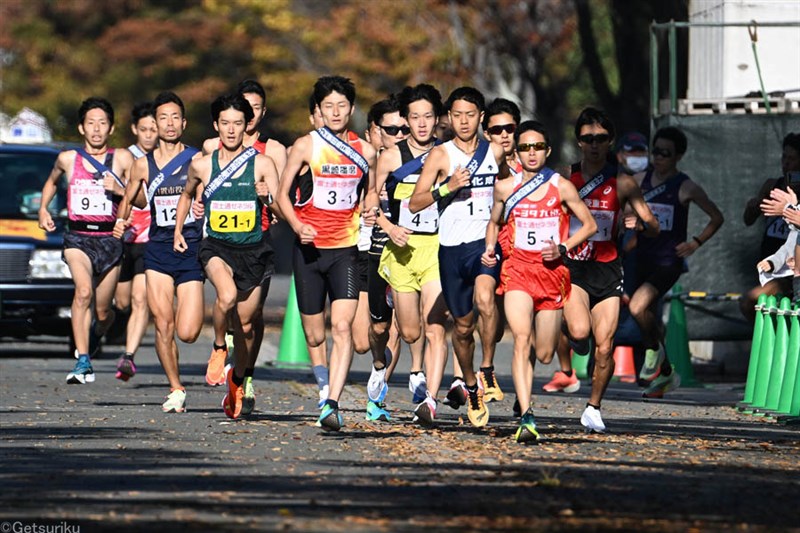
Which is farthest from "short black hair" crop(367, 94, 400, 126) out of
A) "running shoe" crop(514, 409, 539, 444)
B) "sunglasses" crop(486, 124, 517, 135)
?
"running shoe" crop(514, 409, 539, 444)

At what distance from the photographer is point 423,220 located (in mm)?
13320

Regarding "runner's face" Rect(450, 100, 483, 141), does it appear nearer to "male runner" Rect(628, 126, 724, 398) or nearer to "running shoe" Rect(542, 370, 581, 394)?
"male runner" Rect(628, 126, 724, 398)

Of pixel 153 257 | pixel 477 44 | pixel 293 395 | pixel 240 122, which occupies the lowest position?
pixel 293 395

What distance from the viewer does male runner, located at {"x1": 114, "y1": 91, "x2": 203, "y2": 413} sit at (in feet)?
46.6

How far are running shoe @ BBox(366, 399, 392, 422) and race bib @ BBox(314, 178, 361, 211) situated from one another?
147 cm

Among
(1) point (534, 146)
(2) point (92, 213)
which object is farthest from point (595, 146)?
(2) point (92, 213)

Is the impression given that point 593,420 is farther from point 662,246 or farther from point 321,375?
point 662,246

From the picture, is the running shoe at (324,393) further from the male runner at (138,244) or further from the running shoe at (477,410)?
the male runner at (138,244)

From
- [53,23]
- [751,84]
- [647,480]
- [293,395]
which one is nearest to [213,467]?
[647,480]

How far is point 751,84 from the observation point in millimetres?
21984

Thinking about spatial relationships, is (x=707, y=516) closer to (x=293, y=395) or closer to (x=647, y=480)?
(x=647, y=480)

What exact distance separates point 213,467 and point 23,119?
19639 mm

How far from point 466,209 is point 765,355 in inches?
146

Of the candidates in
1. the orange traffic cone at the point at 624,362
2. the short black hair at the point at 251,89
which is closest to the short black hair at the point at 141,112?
the short black hair at the point at 251,89
